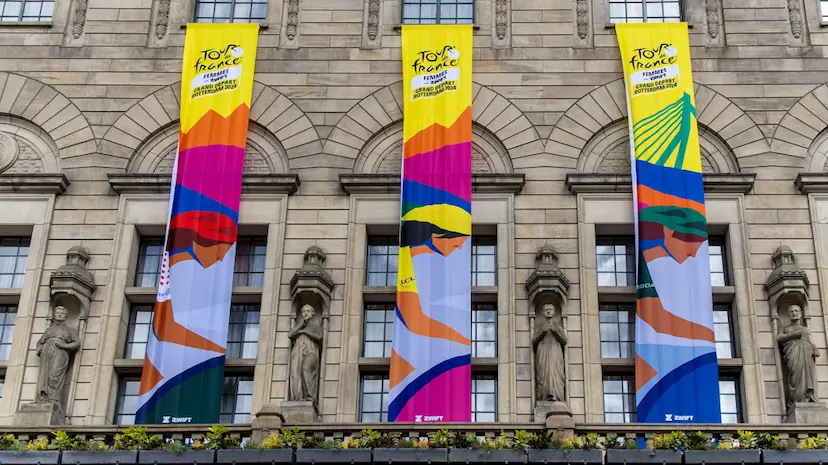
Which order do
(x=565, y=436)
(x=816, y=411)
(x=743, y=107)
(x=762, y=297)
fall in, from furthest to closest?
(x=743, y=107), (x=762, y=297), (x=816, y=411), (x=565, y=436)

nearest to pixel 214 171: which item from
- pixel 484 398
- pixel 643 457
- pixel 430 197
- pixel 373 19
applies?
pixel 430 197

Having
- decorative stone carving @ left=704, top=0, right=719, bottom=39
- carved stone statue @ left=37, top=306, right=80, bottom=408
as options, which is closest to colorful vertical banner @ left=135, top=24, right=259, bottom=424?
carved stone statue @ left=37, top=306, right=80, bottom=408

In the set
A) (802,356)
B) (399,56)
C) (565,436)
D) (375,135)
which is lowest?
(565,436)

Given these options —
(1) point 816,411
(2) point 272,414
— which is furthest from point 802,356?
(2) point 272,414

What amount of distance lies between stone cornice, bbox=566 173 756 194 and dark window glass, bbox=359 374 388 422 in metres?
6.58

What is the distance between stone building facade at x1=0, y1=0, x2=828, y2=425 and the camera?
96.9 feet

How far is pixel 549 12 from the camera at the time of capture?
34.1m

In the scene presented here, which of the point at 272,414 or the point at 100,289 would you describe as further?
the point at 100,289

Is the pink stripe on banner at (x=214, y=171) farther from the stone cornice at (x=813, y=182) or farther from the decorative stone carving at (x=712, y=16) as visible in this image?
the stone cornice at (x=813, y=182)

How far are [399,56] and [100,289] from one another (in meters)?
9.57

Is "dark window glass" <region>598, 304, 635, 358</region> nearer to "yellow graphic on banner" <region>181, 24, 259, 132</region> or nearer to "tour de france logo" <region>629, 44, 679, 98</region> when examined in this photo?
"tour de france logo" <region>629, 44, 679, 98</region>

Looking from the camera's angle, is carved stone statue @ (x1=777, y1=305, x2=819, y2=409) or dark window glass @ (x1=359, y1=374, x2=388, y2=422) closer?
carved stone statue @ (x1=777, y1=305, x2=819, y2=409)

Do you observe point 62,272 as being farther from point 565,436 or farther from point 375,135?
point 565,436

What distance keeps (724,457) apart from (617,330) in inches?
271
